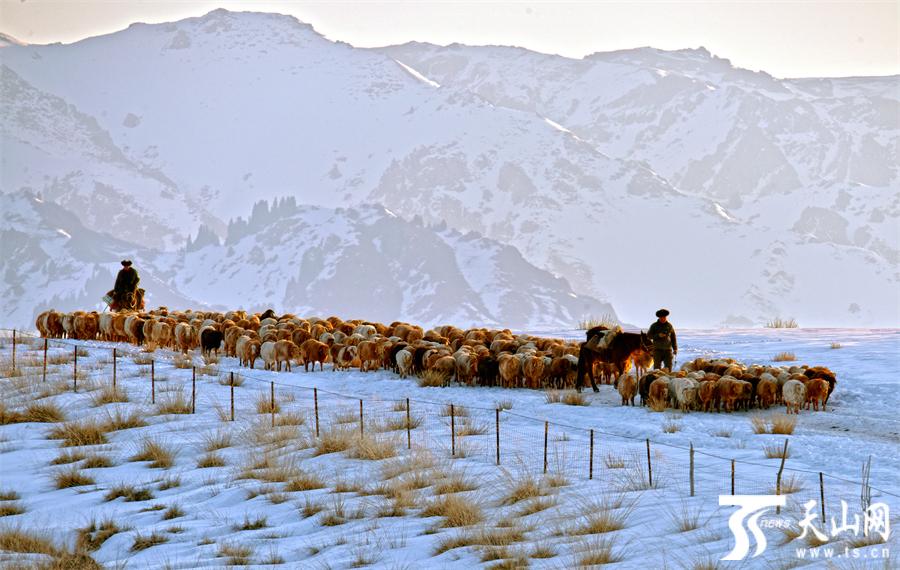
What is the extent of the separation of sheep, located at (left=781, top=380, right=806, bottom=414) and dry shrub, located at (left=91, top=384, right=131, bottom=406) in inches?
460

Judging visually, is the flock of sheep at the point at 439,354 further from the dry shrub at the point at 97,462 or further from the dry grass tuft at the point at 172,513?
the dry grass tuft at the point at 172,513

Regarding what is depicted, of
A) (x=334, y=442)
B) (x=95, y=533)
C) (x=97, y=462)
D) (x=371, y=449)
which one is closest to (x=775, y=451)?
(x=371, y=449)

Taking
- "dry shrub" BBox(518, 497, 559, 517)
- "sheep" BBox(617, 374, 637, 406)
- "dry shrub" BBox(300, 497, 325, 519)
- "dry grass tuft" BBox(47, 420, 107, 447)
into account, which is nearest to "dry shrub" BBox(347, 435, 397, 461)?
"dry shrub" BBox(300, 497, 325, 519)

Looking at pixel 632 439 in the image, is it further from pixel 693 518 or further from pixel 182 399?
pixel 182 399

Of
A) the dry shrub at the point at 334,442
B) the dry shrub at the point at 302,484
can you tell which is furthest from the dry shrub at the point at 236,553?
the dry shrub at the point at 334,442

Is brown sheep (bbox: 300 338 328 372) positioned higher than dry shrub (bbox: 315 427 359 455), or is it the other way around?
brown sheep (bbox: 300 338 328 372)

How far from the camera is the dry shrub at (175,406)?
20062 millimetres

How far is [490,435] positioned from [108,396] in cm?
717

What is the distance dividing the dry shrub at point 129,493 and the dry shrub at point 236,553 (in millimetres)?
2665

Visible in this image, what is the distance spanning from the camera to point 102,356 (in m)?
27.5

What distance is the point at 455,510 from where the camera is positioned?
13.2 metres

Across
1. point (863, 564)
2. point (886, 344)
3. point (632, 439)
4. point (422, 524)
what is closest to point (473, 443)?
point (632, 439)

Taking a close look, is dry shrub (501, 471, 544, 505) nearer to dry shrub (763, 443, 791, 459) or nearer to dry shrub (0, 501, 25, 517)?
dry shrub (763, 443, 791, 459)

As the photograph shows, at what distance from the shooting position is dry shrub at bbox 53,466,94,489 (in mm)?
15718
